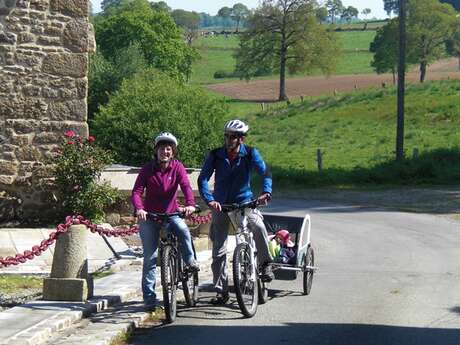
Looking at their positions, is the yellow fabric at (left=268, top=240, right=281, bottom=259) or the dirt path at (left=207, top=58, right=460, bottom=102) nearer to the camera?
the yellow fabric at (left=268, top=240, right=281, bottom=259)

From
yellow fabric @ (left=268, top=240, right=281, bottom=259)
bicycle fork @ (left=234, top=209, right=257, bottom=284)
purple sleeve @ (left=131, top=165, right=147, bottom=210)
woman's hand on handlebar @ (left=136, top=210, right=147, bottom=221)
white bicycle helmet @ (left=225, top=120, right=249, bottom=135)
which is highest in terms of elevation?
white bicycle helmet @ (left=225, top=120, right=249, bottom=135)

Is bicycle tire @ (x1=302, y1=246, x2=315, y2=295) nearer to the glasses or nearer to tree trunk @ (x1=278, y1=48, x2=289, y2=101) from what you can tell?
the glasses

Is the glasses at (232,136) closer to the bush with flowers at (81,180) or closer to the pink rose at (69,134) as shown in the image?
the bush with flowers at (81,180)

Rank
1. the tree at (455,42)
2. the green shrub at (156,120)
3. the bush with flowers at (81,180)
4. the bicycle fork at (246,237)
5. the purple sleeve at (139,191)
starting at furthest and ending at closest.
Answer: the tree at (455,42) → the green shrub at (156,120) → the bush with flowers at (81,180) → the bicycle fork at (246,237) → the purple sleeve at (139,191)

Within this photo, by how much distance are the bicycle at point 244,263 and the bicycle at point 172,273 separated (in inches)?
21.3

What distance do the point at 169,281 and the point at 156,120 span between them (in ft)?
67.5

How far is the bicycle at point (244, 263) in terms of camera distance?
35.1ft

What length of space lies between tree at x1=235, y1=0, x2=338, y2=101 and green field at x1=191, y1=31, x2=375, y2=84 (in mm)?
5246

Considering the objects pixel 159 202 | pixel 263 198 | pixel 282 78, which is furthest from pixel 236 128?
pixel 282 78

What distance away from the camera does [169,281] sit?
10.4m

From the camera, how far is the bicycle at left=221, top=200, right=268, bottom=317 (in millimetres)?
10695

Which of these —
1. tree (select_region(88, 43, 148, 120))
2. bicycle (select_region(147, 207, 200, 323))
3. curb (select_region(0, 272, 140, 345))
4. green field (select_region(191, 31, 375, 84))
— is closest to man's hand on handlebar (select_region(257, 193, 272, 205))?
bicycle (select_region(147, 207, 200, 323))

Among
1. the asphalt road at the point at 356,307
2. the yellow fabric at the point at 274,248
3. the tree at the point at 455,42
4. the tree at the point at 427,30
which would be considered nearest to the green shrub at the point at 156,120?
the asphalt road at the point at 356,307

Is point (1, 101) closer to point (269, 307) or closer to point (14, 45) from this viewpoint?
point (14, 45)
